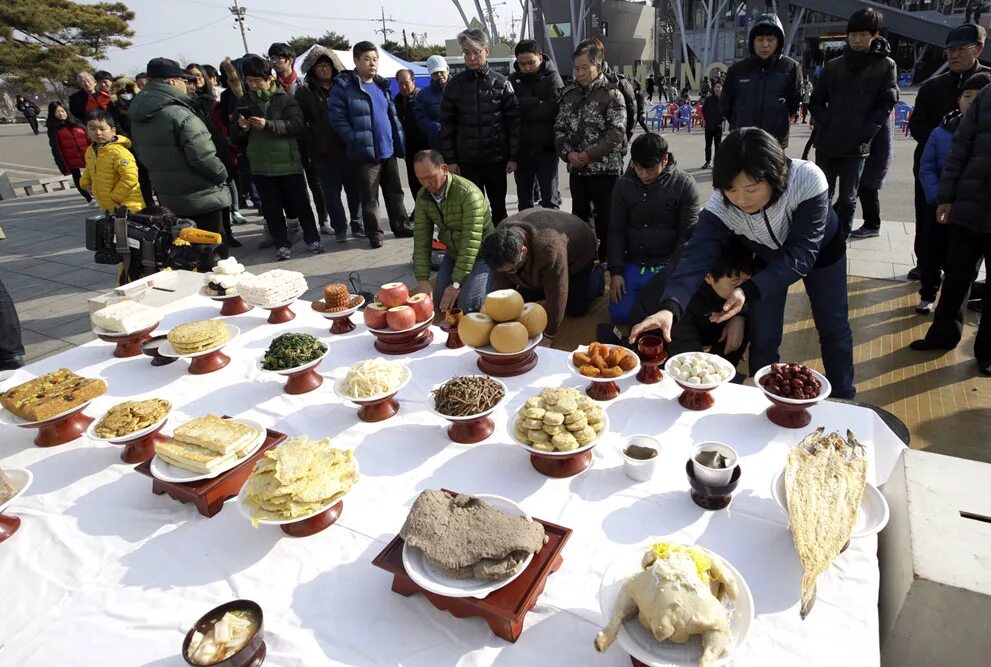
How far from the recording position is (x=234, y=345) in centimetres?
255

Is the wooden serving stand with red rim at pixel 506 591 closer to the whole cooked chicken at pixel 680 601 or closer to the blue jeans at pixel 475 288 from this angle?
the whole cooked chicken at pixel 680 601

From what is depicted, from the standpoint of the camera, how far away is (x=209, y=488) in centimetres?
150

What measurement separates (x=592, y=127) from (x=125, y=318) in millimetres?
3469

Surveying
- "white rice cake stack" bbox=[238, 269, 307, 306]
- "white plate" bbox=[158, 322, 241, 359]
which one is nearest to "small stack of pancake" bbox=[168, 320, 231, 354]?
"white plate" bbox=[158, 322, 241, 359]

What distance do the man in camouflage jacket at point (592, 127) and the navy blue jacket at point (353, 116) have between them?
203cm

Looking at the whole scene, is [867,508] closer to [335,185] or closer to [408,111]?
[335,185]

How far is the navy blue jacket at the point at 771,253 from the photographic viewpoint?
227cm

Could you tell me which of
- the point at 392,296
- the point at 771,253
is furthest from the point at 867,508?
the point at 392,296

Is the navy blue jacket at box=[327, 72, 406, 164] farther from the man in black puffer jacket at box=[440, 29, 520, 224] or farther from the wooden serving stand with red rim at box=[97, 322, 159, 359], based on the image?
the wooden serving stand with red rim at box=[97, 322, 159, 359]

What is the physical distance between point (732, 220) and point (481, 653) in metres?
2.04

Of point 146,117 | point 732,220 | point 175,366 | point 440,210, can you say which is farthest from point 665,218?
point 146,117

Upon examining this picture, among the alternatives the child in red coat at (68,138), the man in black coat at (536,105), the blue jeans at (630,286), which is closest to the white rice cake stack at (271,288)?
the blue jeans at (630,286)

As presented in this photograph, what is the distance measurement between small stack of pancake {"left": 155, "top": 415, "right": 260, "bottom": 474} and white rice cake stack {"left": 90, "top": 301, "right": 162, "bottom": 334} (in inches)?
43.1

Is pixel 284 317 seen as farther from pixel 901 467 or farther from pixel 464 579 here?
pixel 901 467
